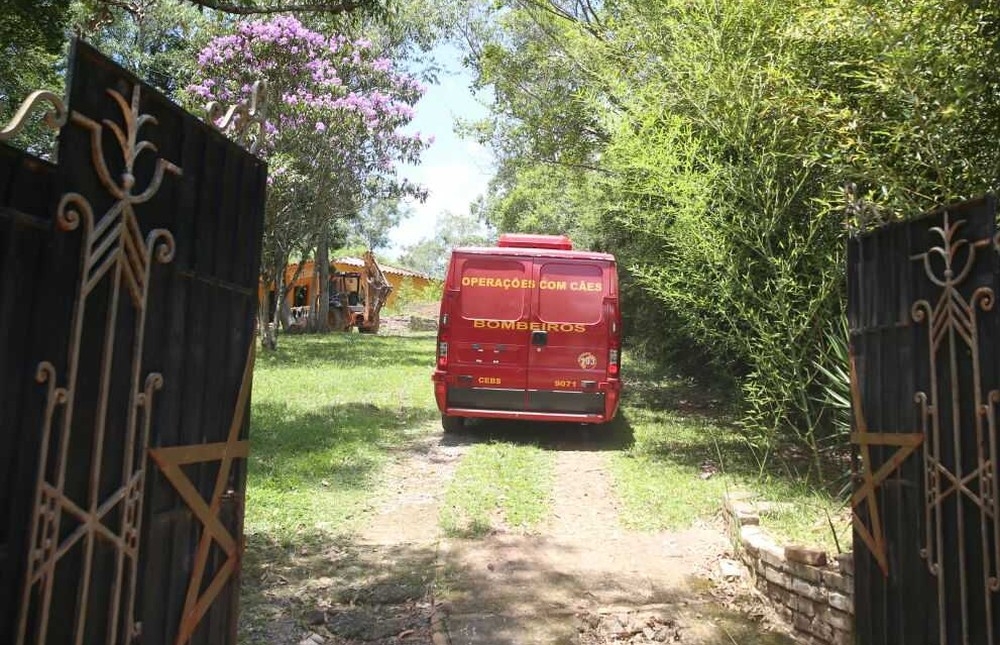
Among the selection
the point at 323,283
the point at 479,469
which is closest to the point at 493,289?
the point at 479,469

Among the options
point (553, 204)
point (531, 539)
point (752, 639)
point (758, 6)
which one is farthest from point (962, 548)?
point (553, 204)

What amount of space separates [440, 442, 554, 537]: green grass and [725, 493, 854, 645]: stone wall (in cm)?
182

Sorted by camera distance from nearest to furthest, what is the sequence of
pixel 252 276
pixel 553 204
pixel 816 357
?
pixel 252 276, pixel 816 357, pixel 553 204

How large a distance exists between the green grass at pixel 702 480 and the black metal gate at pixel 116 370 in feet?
11.6

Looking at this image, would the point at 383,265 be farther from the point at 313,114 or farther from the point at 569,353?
the point at 569,353

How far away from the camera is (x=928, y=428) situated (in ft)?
8.87

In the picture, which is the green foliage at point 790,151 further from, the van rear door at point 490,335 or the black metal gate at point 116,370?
the black metal gate at point 116,370

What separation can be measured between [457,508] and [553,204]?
15.3 metres

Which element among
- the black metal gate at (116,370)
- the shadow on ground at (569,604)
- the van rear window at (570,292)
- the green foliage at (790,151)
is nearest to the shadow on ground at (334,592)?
the shadow on ground at (569,604)

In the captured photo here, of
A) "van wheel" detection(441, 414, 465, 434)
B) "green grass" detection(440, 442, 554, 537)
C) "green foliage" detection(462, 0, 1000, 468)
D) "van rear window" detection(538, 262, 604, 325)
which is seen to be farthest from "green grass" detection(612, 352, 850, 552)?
"van wheel" detection(441, 414, 465, 434)

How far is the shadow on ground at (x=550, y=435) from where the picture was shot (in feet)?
29.4

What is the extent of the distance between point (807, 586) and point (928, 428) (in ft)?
5.70

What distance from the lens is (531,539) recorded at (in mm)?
5484

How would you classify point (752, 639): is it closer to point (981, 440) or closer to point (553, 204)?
point (981, 440)
